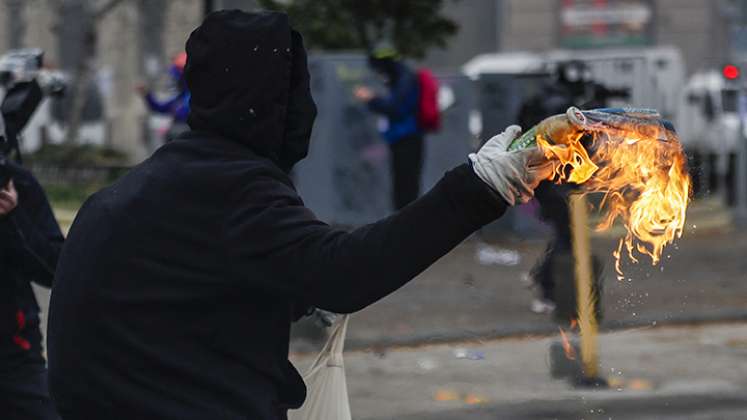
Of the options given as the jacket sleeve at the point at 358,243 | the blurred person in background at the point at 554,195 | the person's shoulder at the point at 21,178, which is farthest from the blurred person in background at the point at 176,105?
the jacket sleeve at the point at 358,243

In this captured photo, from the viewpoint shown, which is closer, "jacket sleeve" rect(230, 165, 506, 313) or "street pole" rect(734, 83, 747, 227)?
"jacket sleeve" rect(230, 165, 506, 313)

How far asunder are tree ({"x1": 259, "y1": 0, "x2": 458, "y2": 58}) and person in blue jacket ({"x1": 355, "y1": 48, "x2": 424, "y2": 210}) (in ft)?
12.9

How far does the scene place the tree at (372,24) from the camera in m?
18.6

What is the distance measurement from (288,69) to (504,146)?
0.45 m

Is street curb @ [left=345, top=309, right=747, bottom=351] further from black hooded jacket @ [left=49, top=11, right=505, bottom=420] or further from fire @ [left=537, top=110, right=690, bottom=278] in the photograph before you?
black hooded jacket @ [left=49, top=11, right=505, bottom=420]

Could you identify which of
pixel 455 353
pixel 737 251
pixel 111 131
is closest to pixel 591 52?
pixel 111 131

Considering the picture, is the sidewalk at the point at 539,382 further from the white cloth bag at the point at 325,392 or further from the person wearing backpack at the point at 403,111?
the person wearing backpack at the point at 403,111

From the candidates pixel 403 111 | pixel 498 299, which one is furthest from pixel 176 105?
pixel 498 299

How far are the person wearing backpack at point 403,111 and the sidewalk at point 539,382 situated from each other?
480cm

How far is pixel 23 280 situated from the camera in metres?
4.79

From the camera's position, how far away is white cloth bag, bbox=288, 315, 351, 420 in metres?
3.33

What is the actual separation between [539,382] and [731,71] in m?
10.0

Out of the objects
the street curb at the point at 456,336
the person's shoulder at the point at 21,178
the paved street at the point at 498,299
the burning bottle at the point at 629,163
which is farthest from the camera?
the paved street at the point at 498,299

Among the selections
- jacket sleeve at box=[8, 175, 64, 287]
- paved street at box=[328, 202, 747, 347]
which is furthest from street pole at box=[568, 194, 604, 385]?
jacket sleeve at box=[8, 175, 64, 287]
